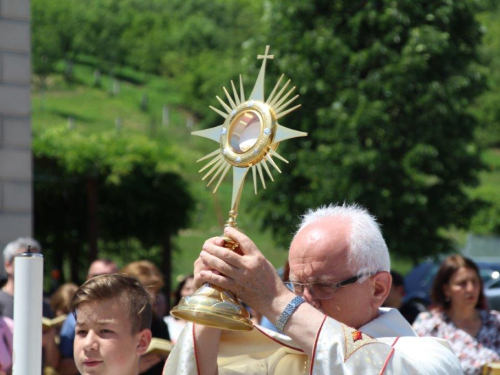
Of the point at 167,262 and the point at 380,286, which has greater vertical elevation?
the point at 380,286

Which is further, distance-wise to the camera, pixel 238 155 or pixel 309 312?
pixel 238 155

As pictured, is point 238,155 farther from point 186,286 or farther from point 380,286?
point 186,286

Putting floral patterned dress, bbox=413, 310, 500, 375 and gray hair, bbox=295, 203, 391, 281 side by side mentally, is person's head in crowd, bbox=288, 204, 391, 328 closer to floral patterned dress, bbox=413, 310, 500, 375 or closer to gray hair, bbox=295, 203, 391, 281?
gray hair, bbox=295, 203, 391, 281

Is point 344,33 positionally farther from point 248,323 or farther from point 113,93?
point 113,93

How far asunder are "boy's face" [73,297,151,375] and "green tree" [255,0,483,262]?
41.8ft

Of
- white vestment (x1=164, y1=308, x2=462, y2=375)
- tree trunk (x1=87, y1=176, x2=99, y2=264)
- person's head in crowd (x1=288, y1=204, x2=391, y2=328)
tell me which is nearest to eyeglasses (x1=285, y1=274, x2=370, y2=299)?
person's head in crowd (x1=288, y1=204, x2=391, y2=328)

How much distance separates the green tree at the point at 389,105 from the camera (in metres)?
15.7

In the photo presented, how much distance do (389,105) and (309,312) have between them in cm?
1383

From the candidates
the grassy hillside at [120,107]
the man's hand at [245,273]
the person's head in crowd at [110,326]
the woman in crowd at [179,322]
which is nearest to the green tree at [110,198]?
the woman in crowd at [179,322]

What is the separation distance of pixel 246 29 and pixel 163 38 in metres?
13.5

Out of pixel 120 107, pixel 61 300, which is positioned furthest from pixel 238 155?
pixel 120 107

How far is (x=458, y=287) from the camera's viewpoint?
569 centimetres

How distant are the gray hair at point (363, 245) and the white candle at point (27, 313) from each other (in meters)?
0.93

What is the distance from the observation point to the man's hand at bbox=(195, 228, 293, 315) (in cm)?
245
